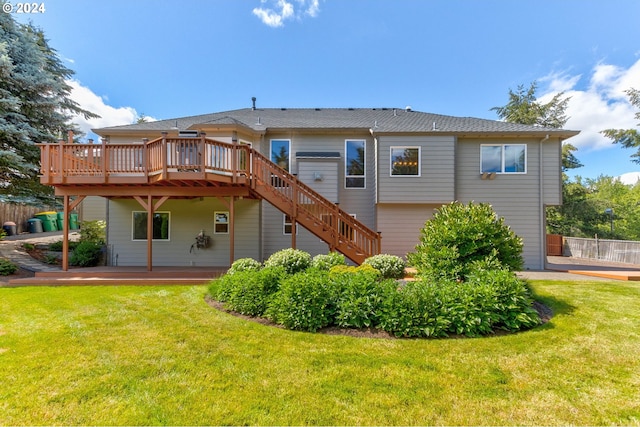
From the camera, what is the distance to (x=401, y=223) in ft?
35.1

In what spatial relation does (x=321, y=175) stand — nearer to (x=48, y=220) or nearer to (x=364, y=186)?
(x=364, y=186)

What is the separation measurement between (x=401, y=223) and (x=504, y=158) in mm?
4680

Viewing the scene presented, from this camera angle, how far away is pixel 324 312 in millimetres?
4500

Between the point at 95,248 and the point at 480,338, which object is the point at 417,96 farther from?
the point at 95,248

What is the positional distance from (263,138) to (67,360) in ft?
29.8

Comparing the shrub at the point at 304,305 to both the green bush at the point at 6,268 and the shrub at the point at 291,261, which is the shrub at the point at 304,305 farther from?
the green bush at the point at 6,268

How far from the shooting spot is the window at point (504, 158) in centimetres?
1061

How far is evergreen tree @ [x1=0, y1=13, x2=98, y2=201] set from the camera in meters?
10.2

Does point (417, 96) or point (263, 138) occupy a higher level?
point (417, 96)

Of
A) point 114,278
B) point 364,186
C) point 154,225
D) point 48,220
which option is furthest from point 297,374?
point 48,220

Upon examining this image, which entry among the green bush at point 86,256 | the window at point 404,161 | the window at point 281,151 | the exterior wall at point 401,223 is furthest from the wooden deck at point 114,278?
the window at point 404,161

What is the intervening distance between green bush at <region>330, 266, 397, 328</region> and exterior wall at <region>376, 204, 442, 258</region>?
235 inches

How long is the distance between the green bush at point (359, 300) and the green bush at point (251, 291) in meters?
1.25

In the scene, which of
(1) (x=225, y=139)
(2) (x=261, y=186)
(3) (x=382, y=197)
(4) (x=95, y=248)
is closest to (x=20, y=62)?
(4) (x=95, y=248)
